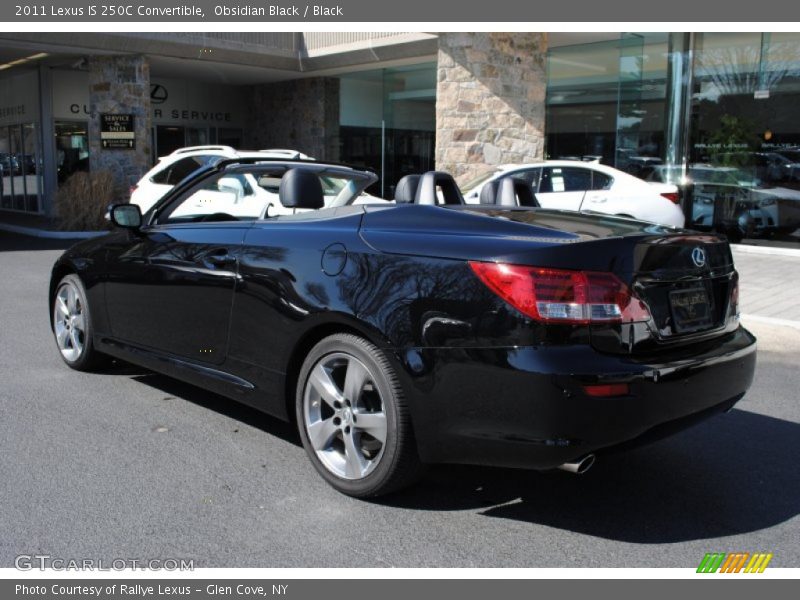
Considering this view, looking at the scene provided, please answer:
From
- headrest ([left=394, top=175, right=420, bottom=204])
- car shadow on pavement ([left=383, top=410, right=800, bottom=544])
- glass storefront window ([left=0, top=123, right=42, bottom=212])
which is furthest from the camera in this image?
glass storefront window ([left=0, top=123, right=42, bottom=212])

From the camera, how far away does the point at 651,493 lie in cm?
383

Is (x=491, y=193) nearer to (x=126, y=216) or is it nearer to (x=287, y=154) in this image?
(x=126, y=216)

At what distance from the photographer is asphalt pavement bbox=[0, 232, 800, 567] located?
10.4ft

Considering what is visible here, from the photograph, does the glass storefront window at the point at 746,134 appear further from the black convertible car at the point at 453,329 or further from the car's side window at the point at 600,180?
the black convertible car at the point at 453,329

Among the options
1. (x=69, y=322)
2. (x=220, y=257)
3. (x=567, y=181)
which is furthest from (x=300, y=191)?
(x=567, y=181)

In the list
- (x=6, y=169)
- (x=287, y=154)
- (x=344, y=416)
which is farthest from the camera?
(x=6, y=169)

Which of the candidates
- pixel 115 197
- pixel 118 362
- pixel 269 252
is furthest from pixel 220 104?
pixel 269 252

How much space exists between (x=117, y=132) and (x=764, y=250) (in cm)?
1412

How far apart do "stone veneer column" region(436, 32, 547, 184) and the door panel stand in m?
11.5

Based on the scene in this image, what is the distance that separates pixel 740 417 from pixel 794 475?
1.00 metres

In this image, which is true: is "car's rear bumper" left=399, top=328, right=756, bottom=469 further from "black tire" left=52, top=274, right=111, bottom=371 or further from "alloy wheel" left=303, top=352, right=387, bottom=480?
"black tire" left=52, top=274, right=111, bottom=371

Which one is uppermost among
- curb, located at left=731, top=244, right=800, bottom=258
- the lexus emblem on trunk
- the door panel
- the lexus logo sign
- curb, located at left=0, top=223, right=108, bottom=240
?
the lexus logo sign

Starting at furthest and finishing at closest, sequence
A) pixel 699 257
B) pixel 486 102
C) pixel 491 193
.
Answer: pixel 486 102
pixel 491 193
pixel 699 257

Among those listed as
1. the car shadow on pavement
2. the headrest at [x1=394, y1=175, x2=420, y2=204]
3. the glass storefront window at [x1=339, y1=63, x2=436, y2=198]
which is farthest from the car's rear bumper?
the glass storefront window at [x1=339, y1=63, x2=436, y2=198]
